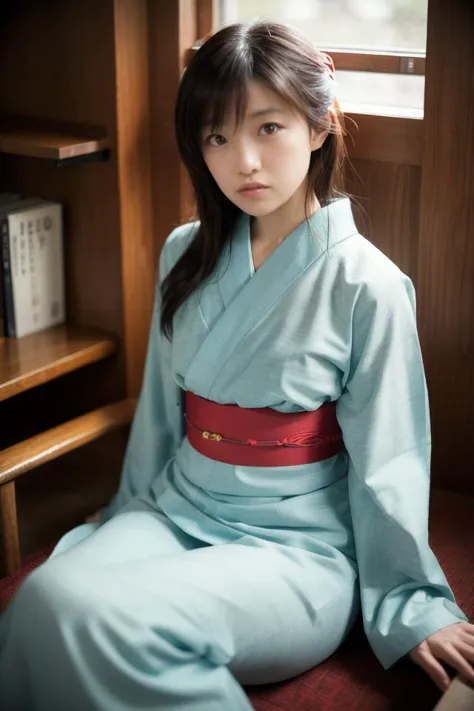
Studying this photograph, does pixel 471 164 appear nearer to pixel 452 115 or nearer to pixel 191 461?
pixel 452 115

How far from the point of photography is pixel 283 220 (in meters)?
1.89

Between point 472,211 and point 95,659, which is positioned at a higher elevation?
point 472,211

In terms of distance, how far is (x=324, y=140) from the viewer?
1.84m

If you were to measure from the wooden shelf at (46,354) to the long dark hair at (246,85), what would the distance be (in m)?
0.55

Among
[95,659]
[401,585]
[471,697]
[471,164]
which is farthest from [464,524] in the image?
[95,659]

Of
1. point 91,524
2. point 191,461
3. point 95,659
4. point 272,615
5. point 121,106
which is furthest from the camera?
point 121,106

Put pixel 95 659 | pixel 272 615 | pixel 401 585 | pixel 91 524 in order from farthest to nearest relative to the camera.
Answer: pixel 91 524
pixel 401 585
pixel 272 615
pixel 95 659

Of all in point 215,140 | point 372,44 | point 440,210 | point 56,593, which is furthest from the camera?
point 372,44

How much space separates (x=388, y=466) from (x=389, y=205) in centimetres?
63

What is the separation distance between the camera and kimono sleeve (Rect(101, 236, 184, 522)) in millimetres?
2148

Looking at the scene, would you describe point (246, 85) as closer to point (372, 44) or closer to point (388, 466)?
point (372, 44)

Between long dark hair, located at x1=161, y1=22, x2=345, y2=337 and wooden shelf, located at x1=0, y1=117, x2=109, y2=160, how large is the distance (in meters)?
0.44

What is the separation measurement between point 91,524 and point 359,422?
647mm

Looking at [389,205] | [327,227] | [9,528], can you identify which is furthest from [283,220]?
[9,528]
